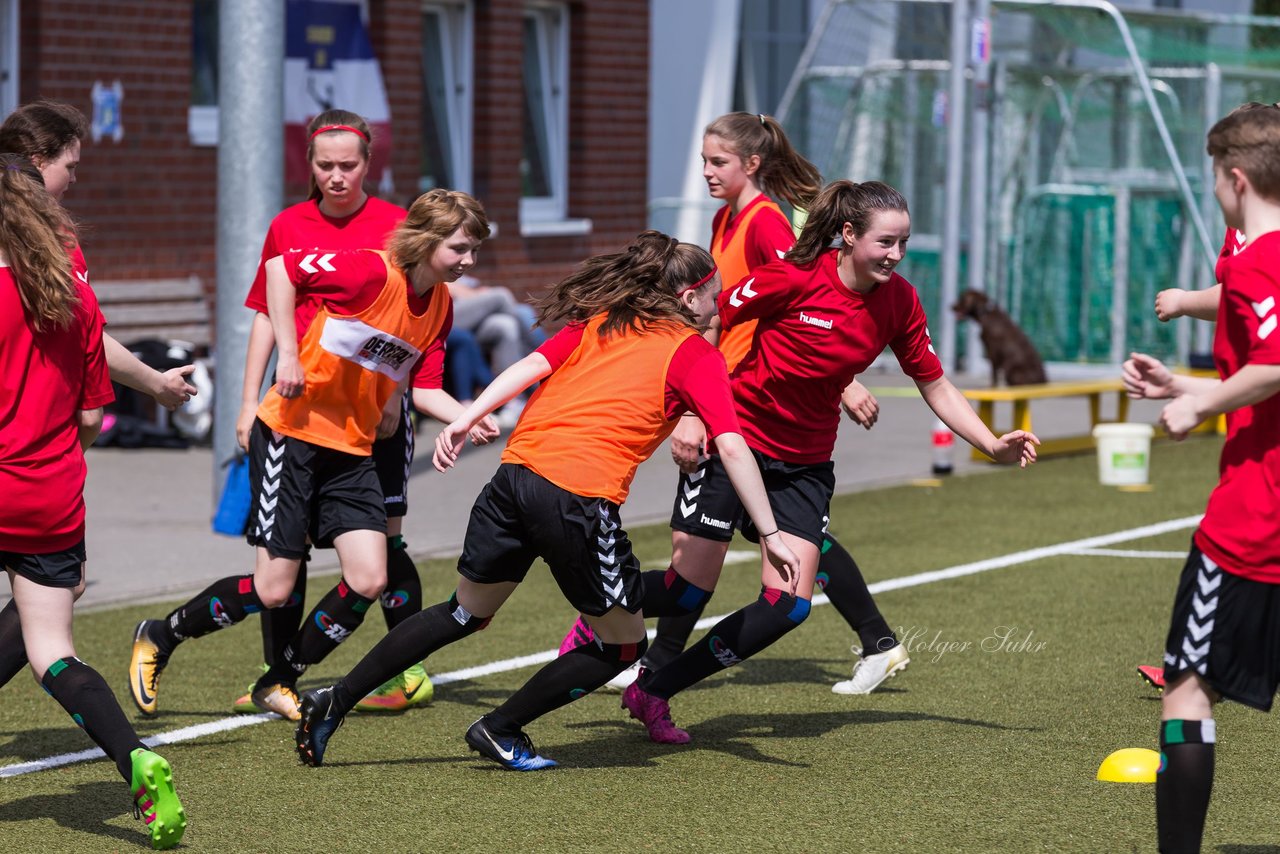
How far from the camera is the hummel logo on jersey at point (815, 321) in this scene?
6238mm

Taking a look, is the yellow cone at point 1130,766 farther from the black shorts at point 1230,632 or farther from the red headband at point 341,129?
the red headband at point 341,129

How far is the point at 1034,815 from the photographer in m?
5.50

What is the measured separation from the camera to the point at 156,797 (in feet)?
16.2

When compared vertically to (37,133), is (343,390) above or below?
below

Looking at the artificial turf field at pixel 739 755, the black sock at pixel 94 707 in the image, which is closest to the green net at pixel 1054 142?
the artificial turf field at pixel 739 755

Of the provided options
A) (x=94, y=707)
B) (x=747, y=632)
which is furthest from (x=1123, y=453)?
(x=94, y=707)

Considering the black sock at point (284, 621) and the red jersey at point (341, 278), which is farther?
the black sock at point (284, 621)

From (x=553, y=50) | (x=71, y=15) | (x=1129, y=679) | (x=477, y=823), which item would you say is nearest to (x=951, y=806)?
(x=477, y=823)

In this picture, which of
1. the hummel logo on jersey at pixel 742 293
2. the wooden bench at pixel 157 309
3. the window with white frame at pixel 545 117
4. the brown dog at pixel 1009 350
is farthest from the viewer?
the window with white frame at pixel 545 117

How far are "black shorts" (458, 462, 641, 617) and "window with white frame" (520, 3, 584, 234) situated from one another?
13362mm

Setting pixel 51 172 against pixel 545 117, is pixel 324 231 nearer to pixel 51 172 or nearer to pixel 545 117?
pixel 51 172

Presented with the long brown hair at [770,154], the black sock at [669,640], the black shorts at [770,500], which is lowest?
the black sock at [669,640]

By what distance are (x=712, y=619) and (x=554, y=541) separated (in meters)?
3.14

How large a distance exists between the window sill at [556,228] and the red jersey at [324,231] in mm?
11716
